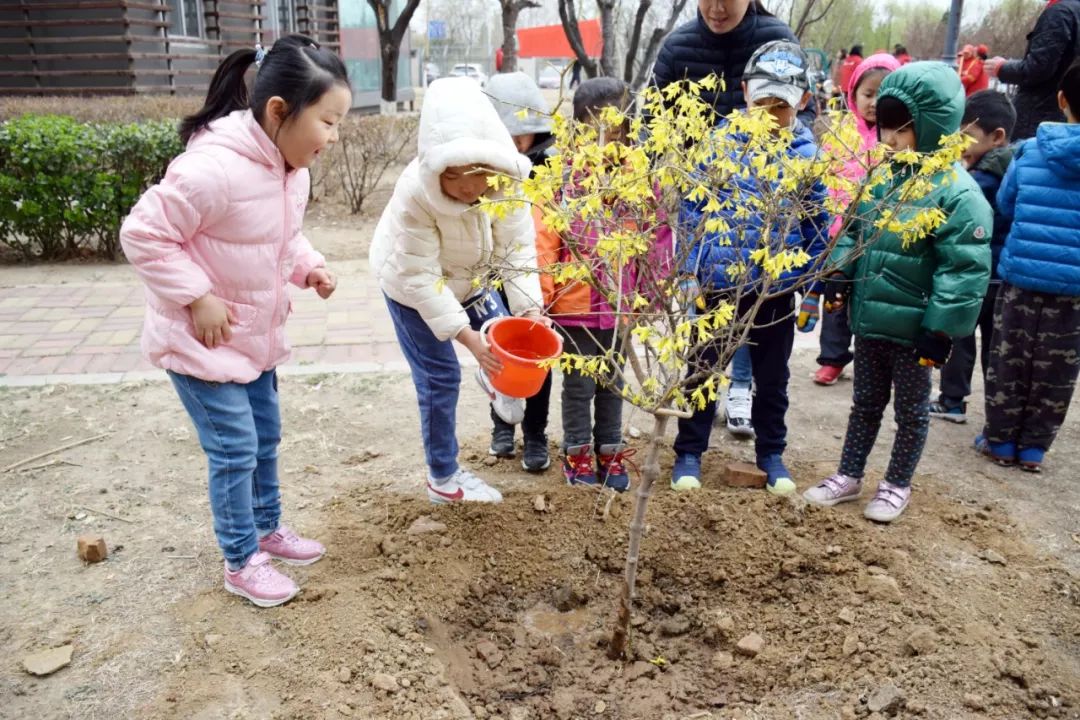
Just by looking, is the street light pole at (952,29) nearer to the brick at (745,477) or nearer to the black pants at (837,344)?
the black pants at (837,344)

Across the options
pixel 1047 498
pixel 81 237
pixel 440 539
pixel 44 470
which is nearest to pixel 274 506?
pixel 440 539

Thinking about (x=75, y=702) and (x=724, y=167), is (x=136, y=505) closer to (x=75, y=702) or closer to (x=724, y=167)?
(x=75, y=702)

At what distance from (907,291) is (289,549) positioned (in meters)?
2.38

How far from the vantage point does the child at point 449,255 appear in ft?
8.63

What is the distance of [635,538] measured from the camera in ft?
8.02

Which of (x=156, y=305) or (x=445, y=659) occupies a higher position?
(x=156, y=305)

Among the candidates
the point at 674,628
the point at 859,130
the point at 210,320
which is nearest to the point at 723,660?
the point at 674,628

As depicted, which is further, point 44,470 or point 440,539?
point 44,470

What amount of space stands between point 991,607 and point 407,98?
23671 mm

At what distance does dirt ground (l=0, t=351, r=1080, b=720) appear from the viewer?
2.34 m

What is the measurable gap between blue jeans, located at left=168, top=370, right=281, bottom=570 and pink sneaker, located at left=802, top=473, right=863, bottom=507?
2.08 m

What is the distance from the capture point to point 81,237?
7.16 m

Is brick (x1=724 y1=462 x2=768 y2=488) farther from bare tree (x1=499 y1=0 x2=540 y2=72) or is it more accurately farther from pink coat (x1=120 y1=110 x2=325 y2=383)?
bare tree (x1=499 y1=0 x2=540 y2=72)

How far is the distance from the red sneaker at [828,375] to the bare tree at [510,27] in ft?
29.5
